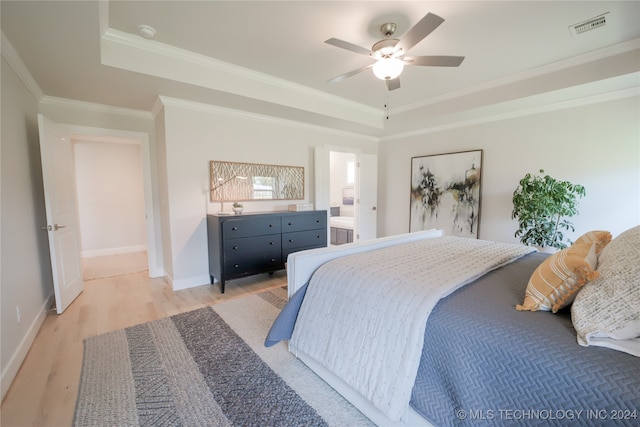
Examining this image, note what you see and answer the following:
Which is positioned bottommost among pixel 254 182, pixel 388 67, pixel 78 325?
pixel 78 325

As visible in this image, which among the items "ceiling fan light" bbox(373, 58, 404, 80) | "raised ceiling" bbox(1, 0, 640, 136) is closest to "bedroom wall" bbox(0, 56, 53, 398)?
"raised ceiling" bbox(1, 0, 640, 136)

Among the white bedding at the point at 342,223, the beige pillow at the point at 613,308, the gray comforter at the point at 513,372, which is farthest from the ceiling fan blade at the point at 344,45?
the white bedding at the point at 342,223

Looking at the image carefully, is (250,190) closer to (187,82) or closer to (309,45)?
(187,82)

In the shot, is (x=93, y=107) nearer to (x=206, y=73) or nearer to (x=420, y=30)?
(x=206, y=73)

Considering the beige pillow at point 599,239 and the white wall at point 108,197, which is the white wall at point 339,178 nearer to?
the white wall at point 108,197

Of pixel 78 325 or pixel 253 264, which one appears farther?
pixel 253 264

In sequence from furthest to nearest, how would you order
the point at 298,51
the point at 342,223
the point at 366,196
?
the point at 342,223
the point at 366,196
the point at 298,51

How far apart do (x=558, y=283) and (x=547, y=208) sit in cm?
259

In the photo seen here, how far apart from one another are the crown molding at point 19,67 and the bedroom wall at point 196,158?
42.9 inches

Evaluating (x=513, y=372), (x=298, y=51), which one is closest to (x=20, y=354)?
(x=513, y=372)

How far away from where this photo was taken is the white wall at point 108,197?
4.99m

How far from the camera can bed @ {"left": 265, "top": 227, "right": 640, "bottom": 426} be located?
0.85 m

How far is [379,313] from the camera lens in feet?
4.35

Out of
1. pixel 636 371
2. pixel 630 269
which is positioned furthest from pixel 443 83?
pixel 636 371
